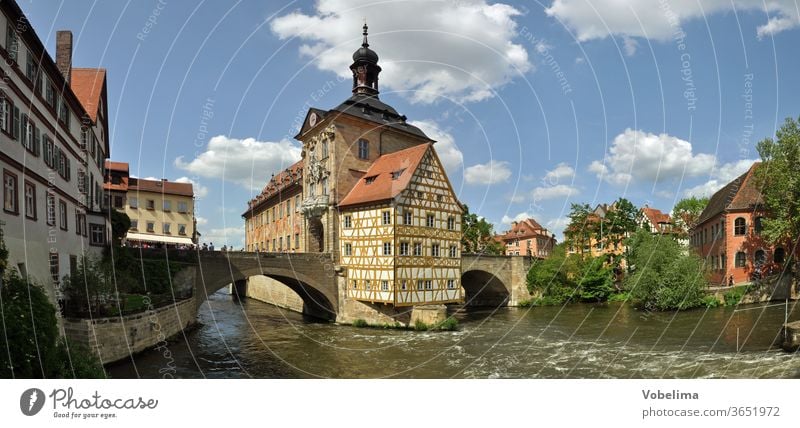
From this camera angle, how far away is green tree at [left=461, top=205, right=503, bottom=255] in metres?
40.6

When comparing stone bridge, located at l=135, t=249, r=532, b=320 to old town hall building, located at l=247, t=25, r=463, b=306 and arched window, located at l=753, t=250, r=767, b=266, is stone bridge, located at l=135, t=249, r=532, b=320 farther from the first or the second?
arched window, located at l=753, t=250, r=767, b=266

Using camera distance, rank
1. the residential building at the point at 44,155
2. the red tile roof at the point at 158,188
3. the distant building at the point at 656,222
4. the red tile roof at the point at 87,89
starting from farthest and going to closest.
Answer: the distant building at the point at 656,222
the red tile roof at the point at 158,188
the red tile roof at the point at 87,89
the residential building at the point at 44,155

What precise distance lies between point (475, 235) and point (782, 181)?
21.8 meters

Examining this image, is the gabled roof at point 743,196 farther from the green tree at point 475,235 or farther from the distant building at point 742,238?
the green tree at point 475,235

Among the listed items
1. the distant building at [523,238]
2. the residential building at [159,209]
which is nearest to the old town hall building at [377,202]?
the residential building at [159,209]

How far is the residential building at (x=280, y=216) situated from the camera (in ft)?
97.8

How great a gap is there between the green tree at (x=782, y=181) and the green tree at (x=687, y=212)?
666 inches

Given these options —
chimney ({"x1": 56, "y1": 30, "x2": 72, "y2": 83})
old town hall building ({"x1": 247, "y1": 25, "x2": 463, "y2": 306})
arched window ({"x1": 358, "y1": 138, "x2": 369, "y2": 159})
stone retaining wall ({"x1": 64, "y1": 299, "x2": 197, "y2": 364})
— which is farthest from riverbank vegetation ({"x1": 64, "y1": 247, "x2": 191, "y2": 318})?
arched window ({"x1": 358, "y1": 138, "x2": 369, "y2": 159})

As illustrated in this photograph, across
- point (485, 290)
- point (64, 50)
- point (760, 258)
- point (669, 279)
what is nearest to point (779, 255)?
point (760, 258)

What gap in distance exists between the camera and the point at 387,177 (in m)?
20.3
